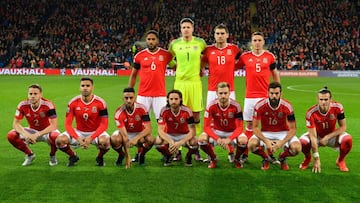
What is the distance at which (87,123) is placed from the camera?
641 cm

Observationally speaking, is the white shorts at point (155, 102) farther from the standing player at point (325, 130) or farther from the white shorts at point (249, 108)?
the standing player at point (325, 130)

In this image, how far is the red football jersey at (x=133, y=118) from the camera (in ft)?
20.8

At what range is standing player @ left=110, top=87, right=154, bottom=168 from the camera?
20.4 ft

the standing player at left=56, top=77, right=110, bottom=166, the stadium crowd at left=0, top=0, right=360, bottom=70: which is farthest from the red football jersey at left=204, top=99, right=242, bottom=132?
the stadium crowd at left=0, top=0, right=360, bottom=70

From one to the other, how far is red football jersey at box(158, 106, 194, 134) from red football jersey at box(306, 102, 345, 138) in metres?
1.64

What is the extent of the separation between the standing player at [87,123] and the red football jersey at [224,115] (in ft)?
4.82

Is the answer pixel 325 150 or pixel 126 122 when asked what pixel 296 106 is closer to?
pixel 325 150

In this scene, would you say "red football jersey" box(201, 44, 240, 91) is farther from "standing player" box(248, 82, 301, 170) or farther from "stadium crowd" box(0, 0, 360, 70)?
"stadium crowd" box(0, 0, 360, 70)

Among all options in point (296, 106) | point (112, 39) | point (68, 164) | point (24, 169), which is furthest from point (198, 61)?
point (112, 39)

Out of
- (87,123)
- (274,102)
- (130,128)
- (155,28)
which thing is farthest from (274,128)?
(155,28)

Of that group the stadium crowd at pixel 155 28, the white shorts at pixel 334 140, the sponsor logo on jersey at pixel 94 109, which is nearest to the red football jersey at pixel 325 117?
the white shorts at pixel 334 140

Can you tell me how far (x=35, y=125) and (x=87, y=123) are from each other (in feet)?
2.56

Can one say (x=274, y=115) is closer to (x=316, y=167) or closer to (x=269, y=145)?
(x=269, y=145)

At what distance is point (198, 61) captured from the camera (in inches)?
276
